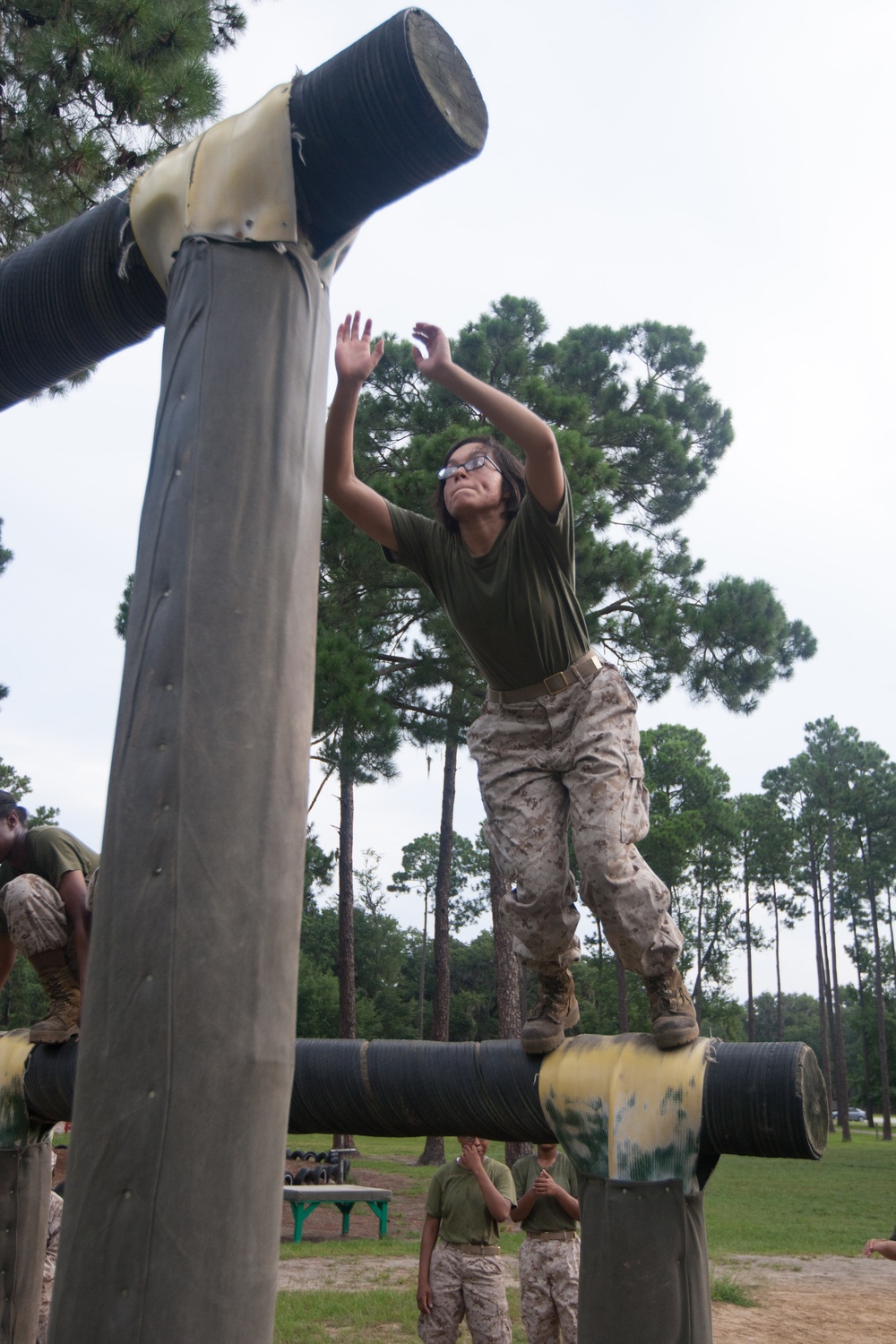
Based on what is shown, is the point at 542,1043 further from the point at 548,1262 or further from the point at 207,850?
the point at 548,1262

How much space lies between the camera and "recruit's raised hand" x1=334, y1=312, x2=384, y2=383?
2965 millimetres

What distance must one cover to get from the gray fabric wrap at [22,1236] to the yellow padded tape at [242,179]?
370 centimetres

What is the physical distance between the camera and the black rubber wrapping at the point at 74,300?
261 cm

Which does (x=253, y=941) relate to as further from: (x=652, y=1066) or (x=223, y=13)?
(x=223, y=13)

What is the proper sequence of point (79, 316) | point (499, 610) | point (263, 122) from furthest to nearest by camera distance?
1. point (499, 610)
2. point (79, 316)
3. point (263, 122)

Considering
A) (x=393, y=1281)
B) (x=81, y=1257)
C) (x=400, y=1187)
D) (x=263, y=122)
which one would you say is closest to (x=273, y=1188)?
(x=81, y=1257)

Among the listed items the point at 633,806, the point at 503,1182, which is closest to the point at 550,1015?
the point at 633,806

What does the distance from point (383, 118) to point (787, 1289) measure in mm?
12465

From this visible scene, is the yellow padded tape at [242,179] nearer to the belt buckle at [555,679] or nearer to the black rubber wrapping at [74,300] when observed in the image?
the black rubber wrapping at [74,300]

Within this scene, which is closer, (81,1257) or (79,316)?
(81,1257)

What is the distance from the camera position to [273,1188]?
1.74 metres

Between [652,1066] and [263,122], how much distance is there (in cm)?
248

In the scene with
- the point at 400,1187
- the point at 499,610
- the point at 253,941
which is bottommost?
the point at 400,1187

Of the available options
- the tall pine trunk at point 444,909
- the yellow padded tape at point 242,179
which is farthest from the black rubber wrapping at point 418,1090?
the tall pine trunk at point 444,909
